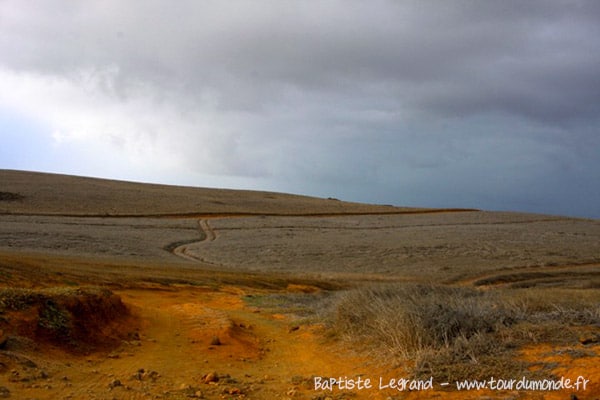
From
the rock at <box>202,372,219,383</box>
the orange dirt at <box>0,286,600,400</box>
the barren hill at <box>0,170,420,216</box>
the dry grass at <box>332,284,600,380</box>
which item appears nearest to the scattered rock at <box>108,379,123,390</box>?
the orange dirt at <box>0,286,600,400</box>

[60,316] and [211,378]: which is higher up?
[60,316]

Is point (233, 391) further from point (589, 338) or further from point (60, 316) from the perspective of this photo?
point (589, 338)

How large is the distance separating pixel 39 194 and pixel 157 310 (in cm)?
5518

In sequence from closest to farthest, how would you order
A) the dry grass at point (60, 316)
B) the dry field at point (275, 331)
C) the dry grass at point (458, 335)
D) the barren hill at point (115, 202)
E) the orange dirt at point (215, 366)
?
1. the orange dirt at point (215, 366)
2. the dry field at point (275, 331)
3. the dry grass at point (458, 335)
4. the dry grass at point (60, 316)
5. the barren hill at point (115, 202)

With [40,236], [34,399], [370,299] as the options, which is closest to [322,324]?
[370,299]

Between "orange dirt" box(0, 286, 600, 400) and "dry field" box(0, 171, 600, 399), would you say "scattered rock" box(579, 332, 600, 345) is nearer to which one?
"dry field" box(0, 171, 600, 399)

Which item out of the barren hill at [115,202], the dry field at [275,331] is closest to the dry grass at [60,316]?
the dry field at [275,331]

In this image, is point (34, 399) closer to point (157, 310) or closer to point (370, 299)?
point (370, 299)

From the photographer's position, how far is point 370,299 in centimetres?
1062

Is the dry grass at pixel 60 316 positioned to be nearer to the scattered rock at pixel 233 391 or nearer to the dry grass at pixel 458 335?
the scattered rock at pixel 233 391

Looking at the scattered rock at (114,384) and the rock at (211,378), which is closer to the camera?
the scattered rock at (114,384)

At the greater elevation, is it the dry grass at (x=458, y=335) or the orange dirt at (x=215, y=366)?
the dry grass at (x=458, y=335)

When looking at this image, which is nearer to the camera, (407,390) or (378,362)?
(407,390)

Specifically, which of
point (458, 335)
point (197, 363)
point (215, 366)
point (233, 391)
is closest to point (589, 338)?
point (458, 335)
